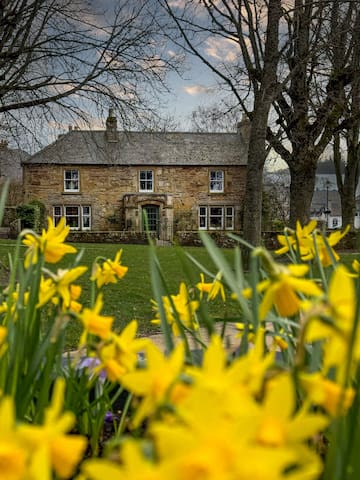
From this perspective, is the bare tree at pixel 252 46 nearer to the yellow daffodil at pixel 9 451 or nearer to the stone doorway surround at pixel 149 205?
the yellow daffodil at pixel 9 451

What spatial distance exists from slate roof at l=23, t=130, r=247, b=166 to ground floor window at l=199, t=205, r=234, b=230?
176 cm

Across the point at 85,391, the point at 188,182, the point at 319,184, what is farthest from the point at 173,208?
the point at 319,184

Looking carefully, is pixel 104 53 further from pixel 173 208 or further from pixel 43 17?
pixel 173 208

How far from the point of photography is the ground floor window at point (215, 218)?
2039 centimetres

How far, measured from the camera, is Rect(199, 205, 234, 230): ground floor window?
2039 cm

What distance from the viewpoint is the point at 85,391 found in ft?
2.96

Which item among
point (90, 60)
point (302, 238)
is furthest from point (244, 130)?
point (302, 238)

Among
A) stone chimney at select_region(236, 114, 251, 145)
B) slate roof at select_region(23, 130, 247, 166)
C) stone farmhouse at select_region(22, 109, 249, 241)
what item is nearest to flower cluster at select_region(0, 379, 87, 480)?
stone farmhouse at select_region(22, 109, 249, 241)

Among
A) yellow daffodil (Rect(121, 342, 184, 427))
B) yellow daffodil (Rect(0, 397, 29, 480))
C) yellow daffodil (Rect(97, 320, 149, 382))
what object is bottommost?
yellow daffodil (Rect(97, 320, 149, 382))

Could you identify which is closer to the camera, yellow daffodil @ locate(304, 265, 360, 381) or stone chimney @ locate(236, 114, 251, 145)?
yellow daffodil @ locate(304, 265, 360, 381)

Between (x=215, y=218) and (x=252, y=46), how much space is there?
513 inches

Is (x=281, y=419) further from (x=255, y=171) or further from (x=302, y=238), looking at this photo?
(x=255, y=171)

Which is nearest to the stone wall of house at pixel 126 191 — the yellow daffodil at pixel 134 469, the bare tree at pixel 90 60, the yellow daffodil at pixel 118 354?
the bare tree at pixel 90 60

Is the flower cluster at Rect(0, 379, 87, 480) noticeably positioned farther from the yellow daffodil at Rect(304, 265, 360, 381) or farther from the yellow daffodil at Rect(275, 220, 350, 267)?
the yellow daffodil at Rect(275, 220, 350, 267)
